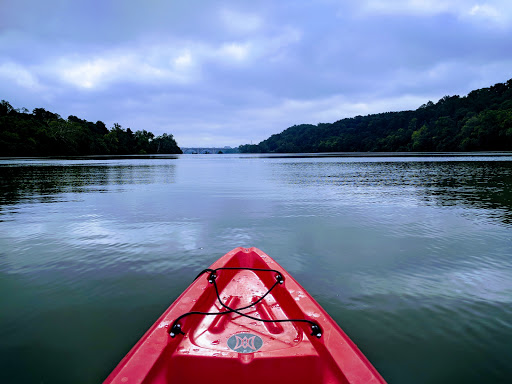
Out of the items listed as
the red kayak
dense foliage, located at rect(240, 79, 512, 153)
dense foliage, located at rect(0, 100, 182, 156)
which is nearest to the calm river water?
the red kayak

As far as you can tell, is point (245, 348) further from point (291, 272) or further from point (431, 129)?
point (431, 129)

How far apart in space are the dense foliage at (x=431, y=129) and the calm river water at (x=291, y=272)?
108m

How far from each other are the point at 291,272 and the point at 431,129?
450 feet

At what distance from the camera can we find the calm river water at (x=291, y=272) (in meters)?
3.50

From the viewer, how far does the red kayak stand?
2.62 m

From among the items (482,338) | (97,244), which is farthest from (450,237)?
(97,244)

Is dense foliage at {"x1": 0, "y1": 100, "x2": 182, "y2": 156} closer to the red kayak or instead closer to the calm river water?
the calm river water

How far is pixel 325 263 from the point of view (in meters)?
6.48

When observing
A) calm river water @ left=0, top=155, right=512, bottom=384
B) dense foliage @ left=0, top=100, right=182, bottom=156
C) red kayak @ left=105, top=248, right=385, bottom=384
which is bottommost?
calm river water @ left=0, top=155, right=512, bottom=384

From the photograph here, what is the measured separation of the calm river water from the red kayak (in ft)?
2.92

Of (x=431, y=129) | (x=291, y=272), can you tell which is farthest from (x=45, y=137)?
(x=431, y=129)

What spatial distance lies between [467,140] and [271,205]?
11365 cm

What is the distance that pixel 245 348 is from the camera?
3.15 m

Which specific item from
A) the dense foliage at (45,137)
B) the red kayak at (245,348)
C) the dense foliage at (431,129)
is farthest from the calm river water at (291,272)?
the dense foliage at (431,129)
